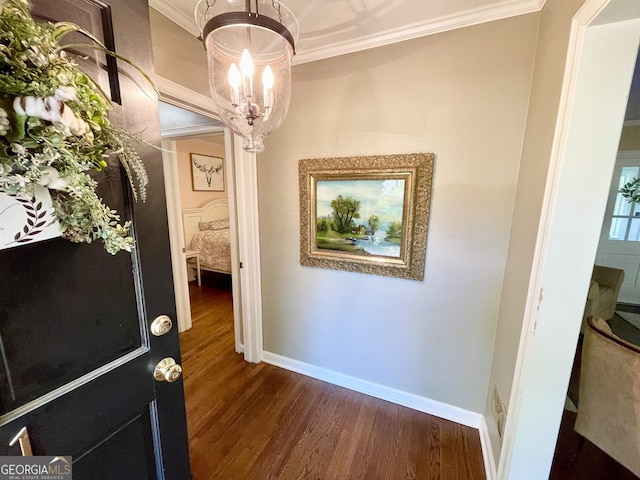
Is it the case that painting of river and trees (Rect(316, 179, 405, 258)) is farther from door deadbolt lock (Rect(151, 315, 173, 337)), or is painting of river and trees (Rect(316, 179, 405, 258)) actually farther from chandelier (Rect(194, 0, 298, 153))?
door deadbolt lock (Rect(151, 315, 173, 337))

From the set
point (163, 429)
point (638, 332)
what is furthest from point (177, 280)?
point (638, 332)

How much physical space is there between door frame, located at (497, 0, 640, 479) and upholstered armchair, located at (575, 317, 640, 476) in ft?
0.97

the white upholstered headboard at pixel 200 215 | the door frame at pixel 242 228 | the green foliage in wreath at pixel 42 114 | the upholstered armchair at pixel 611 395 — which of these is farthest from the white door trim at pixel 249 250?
the white upholstered headboard at pixel 200 215

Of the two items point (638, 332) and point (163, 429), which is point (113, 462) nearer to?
point (163, 429)

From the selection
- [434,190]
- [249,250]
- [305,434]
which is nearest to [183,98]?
[249,250]

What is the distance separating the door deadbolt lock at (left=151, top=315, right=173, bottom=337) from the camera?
0.88 meters

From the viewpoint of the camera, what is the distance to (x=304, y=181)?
1.85 meters

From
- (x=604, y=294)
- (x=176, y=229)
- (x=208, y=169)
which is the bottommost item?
(x=604, y=294)

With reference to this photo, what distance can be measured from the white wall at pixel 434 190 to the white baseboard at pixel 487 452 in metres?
0.11

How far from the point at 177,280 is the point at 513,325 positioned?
2.77 m

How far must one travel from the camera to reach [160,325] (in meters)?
0.90

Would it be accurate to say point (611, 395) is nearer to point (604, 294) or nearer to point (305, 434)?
point (305, 434)

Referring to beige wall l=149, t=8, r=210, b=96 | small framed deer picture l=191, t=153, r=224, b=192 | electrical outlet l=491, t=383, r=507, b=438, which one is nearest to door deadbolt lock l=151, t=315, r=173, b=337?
beige wall l=149, t=8, r=210, b=96

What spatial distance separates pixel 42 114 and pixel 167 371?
818 mm
